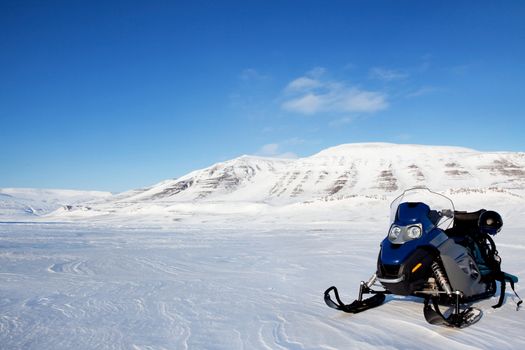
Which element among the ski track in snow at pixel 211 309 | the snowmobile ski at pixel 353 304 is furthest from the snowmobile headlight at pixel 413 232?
the snowmobile ski at pixel 353 304

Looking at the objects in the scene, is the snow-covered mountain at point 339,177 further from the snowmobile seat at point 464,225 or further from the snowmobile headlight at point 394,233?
the snowmobile headlight at point 394,233

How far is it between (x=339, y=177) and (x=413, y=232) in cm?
6432

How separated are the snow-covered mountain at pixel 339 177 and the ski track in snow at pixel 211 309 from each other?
35.2m

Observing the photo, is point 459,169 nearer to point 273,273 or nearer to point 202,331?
point 273,273

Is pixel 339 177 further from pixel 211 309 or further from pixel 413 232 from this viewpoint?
pixel 413 232

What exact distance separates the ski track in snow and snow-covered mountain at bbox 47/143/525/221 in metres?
35.2

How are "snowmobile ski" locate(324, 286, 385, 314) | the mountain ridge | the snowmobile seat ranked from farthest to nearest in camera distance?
the mountain ridge, the snowmobile seat, "snowmobile ski" locate(324, 286, 385, 314)

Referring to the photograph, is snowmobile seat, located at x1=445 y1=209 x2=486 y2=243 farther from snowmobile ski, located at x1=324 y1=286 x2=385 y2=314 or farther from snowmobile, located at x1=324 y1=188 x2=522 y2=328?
snowmobile ski, located at x1=324 y1=286 x2=385 y2=314

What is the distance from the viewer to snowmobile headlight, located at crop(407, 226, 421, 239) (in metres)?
4.54

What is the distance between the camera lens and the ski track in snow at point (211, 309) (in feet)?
13.1

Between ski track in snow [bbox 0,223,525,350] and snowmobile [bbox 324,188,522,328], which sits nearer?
ski track in snow [bbox 0,223,525,350]

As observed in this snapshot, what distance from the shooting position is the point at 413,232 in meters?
4.57

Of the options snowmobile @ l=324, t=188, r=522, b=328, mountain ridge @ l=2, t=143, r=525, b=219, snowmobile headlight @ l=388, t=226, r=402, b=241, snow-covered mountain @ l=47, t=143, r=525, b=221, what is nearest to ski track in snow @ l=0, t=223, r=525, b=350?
snowmobile @ l=324, t=188, r=522, b=328

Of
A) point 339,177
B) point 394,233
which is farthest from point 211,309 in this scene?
point 339,177
